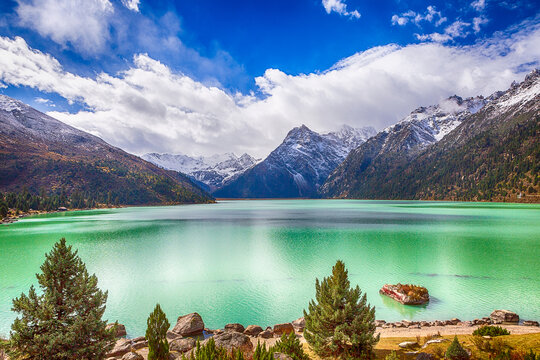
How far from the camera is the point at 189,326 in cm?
2055

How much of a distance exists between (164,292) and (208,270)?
8.67 meters

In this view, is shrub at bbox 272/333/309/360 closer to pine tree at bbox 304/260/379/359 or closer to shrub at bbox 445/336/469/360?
pine tree at bbox 304/260/379/359

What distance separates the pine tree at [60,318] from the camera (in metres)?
12.1

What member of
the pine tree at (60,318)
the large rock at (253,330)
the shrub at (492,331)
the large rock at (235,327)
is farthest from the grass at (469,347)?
the pine tree at (60,318)

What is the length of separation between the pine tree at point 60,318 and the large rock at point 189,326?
24.4 ft

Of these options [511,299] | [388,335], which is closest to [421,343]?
[388,335]

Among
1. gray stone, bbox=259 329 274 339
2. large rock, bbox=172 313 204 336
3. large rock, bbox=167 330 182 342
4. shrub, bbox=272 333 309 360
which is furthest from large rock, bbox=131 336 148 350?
shrub, bbox=272 333 309 360

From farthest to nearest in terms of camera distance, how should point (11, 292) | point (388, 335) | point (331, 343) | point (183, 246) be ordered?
point (183, 246)
point (11, 292)
point (388, 335)
point (331, 343)

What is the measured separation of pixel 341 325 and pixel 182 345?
31.4 feet

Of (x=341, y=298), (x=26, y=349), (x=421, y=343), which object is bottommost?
(x=421, y=343)

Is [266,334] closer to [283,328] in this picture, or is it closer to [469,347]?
[283,328]

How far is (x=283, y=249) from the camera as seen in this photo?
1970 inches

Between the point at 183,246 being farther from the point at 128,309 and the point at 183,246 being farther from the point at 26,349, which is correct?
the point at 26,349

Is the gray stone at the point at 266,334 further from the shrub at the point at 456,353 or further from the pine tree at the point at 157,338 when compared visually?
the shrub at the point at 456,353
